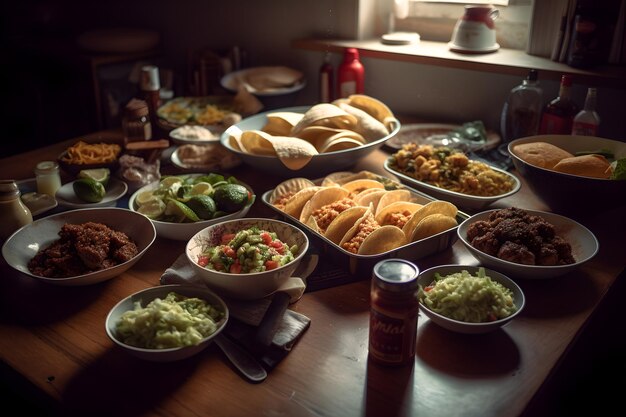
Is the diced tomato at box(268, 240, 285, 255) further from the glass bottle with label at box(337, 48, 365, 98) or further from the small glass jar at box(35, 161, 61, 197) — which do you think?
the glass bottle with label at box(337, 48, 365, 98)

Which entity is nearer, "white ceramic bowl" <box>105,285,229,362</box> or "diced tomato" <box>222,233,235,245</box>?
"white ceramic bowl" <box>105,285,229,362</box>

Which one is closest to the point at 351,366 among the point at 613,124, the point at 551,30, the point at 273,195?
the point at 273,195

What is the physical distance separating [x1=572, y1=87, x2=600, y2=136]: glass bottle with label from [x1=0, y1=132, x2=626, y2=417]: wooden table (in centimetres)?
57

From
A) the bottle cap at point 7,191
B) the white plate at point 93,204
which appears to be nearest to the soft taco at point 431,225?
the white plate at point 93,204

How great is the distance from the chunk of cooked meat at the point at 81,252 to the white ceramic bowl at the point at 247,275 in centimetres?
16

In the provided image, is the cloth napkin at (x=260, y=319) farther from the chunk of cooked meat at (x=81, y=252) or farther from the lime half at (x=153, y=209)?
the lime half at (x=153, y=209)

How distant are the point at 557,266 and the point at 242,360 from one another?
655 millimetres

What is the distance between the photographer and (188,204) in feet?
4.66

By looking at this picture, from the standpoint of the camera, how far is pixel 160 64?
311 centimetres

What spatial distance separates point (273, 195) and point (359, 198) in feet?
0.76

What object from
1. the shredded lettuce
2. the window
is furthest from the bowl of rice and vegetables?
the window

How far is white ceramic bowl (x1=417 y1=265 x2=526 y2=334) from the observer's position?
39.5 inches

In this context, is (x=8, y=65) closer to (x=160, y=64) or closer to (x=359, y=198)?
(x=160, y=64)

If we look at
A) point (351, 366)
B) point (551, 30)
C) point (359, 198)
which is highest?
point (551, 30)
